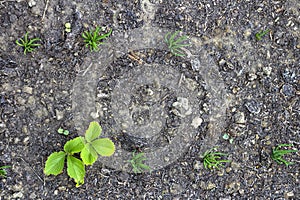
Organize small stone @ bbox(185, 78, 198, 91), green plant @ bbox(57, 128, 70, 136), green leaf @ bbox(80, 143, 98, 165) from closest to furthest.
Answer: green leaf @ bbox(80, 143, 98, 165) < green plant @ bbox(57, 128, 70, 136) < small stone @ bbox(185, 78, 198, 91)

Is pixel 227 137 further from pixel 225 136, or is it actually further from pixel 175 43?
pixel 175 43

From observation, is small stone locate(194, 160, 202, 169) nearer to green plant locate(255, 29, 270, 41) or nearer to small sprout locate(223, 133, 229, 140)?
small sprout locate(223, 133, 229, 140)

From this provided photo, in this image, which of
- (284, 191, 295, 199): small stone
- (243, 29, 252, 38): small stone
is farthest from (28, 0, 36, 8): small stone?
(284, 191, 295, 199): small stone

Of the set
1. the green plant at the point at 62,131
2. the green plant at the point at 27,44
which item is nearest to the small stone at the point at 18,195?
the green plant at the point at 62,131

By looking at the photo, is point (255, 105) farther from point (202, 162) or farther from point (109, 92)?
point (109, 92)

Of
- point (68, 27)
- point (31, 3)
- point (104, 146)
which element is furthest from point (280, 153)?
point (31, 3)
